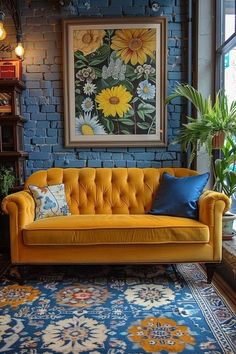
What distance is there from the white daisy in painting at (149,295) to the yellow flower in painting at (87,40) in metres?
2.47

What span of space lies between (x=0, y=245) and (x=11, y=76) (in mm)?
1746

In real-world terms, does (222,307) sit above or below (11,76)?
below

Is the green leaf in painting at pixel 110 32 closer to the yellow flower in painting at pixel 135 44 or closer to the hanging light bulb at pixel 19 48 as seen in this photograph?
the yellow flower in painting at pixel 135 44

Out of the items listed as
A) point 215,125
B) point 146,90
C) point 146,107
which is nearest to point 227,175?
point 215,125

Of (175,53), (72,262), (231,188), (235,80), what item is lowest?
(72,262)

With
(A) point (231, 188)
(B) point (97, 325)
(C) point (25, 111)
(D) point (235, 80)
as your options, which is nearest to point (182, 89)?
(D) point (235, 80)

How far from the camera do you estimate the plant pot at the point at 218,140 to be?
2.96 meters

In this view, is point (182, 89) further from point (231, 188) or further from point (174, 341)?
point (174, 341)

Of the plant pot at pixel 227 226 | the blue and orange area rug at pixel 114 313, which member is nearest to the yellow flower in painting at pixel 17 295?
the blue and orange area rug at pixel 114 313

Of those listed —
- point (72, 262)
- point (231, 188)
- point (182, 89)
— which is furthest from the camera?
point (182, 89)

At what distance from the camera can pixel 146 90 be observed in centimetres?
369

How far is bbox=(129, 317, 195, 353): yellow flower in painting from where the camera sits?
179 centimetres

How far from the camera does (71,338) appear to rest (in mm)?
1887

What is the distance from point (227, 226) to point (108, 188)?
1.14 metres
